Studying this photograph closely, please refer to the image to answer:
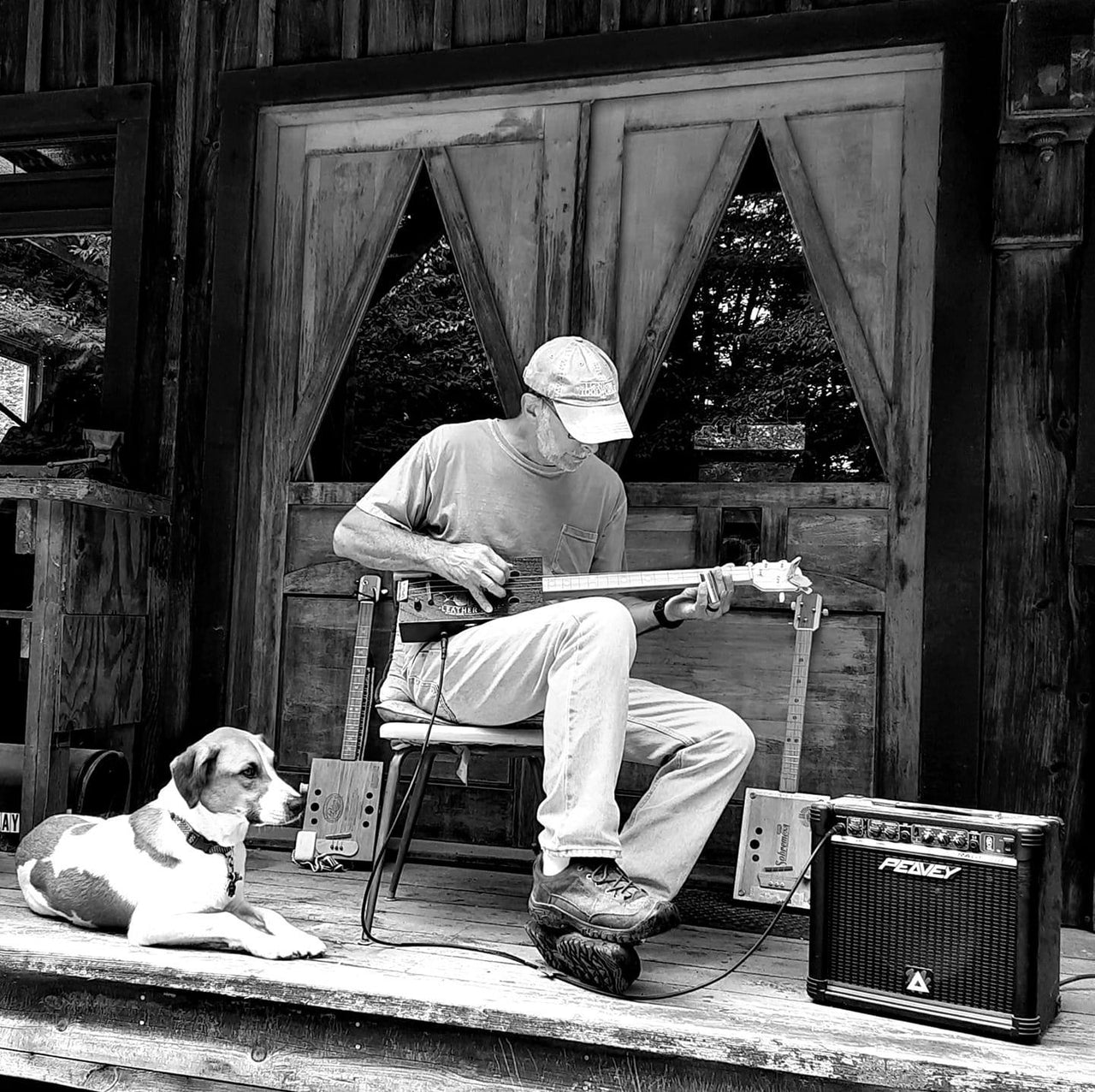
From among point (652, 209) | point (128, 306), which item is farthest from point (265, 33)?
point (652, 209)

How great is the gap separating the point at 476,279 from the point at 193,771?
6.44 ft

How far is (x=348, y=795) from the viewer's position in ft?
11.9

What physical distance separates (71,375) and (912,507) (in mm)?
3095

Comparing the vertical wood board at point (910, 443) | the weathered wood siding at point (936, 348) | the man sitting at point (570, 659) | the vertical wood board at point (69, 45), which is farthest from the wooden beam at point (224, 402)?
the vertical wood board at point (910, 443)

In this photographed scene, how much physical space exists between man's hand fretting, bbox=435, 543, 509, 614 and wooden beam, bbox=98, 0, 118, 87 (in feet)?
8.33

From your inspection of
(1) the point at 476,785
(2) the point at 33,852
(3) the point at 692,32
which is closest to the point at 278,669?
(1) the point at 476,785

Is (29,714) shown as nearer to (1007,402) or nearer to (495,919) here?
(495,919)

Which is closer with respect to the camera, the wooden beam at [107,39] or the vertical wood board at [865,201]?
the vertical wood board at [865,201]

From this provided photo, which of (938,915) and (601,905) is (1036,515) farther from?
(601,905)

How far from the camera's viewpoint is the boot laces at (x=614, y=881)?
2324 millimetres

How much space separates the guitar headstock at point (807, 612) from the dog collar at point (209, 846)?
169 cm

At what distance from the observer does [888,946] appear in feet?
7.40

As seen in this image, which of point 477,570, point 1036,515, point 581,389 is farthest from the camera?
point 1036,515

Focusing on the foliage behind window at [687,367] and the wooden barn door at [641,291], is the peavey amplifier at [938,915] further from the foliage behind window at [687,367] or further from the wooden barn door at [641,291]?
the foliage behind window at [687,367]
